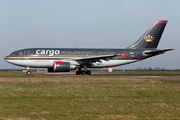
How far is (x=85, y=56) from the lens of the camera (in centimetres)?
3431

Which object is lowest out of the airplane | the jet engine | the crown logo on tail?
the jet engine

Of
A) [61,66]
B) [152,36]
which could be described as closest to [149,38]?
[152,36]

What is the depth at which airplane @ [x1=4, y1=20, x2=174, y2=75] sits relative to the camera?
3250 cm

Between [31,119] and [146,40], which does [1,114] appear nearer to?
[31,119]

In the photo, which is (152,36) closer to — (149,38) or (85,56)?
(149,38)

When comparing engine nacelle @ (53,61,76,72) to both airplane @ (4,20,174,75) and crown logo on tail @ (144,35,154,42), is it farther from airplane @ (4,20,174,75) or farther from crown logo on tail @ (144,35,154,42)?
crown logo on tail @ (144,35,154,42)

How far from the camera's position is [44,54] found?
32.9 m

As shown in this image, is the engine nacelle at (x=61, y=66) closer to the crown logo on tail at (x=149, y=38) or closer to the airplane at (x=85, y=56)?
the airplane at (x=85, y=56)

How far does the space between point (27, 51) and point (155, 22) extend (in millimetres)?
21449

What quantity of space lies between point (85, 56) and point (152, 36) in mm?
12046

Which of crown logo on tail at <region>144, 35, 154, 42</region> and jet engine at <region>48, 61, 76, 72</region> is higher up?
crown logo on tail at <region>144, 35, 154, 42</region>

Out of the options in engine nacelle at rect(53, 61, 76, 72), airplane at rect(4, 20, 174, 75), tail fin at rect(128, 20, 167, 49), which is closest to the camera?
engine nacelle at rect(53, 61, 76, 72)

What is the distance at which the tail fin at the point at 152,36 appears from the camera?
37125mm

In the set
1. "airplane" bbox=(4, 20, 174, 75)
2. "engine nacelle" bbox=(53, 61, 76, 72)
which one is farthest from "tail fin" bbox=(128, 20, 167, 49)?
"engine nacelle" bbox=(53, 61, 76, 72)
